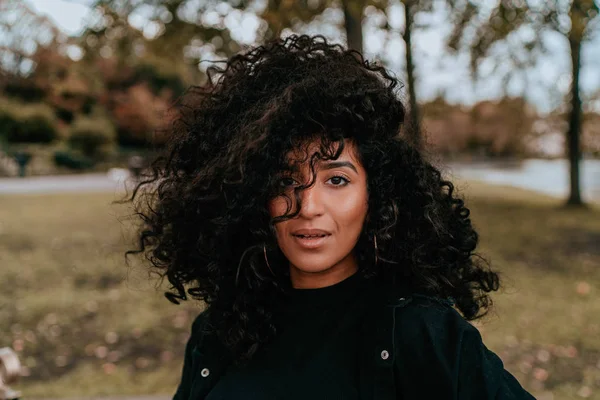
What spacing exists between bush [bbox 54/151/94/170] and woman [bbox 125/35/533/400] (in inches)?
1115

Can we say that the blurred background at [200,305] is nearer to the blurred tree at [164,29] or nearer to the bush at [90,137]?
the blurred tree at [164,29]

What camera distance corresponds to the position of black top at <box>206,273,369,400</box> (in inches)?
57.7

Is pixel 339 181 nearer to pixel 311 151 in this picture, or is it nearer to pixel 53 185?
pixel 311 151

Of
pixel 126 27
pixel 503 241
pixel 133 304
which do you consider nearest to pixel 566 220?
pixel 503 241

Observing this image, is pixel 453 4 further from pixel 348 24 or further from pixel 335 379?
pixel 335 379

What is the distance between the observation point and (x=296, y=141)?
1590mm

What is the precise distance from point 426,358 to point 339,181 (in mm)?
489

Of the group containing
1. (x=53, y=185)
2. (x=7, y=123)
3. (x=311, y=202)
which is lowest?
(x=53, y=185)

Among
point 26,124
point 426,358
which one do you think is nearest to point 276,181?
point 426,358

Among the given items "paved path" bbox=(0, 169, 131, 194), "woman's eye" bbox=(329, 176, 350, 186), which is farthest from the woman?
"paved path" bbox=(0, 169, 131, 194)

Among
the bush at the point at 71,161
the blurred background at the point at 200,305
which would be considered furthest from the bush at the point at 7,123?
the blurred background at the point at 200,305

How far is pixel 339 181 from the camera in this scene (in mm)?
1563

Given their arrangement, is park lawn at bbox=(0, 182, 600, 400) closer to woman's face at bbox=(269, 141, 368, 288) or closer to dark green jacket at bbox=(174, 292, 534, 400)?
woman's face at bbox=(269, 141, 368, 288)

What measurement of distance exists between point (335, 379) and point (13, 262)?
7.95 meters
